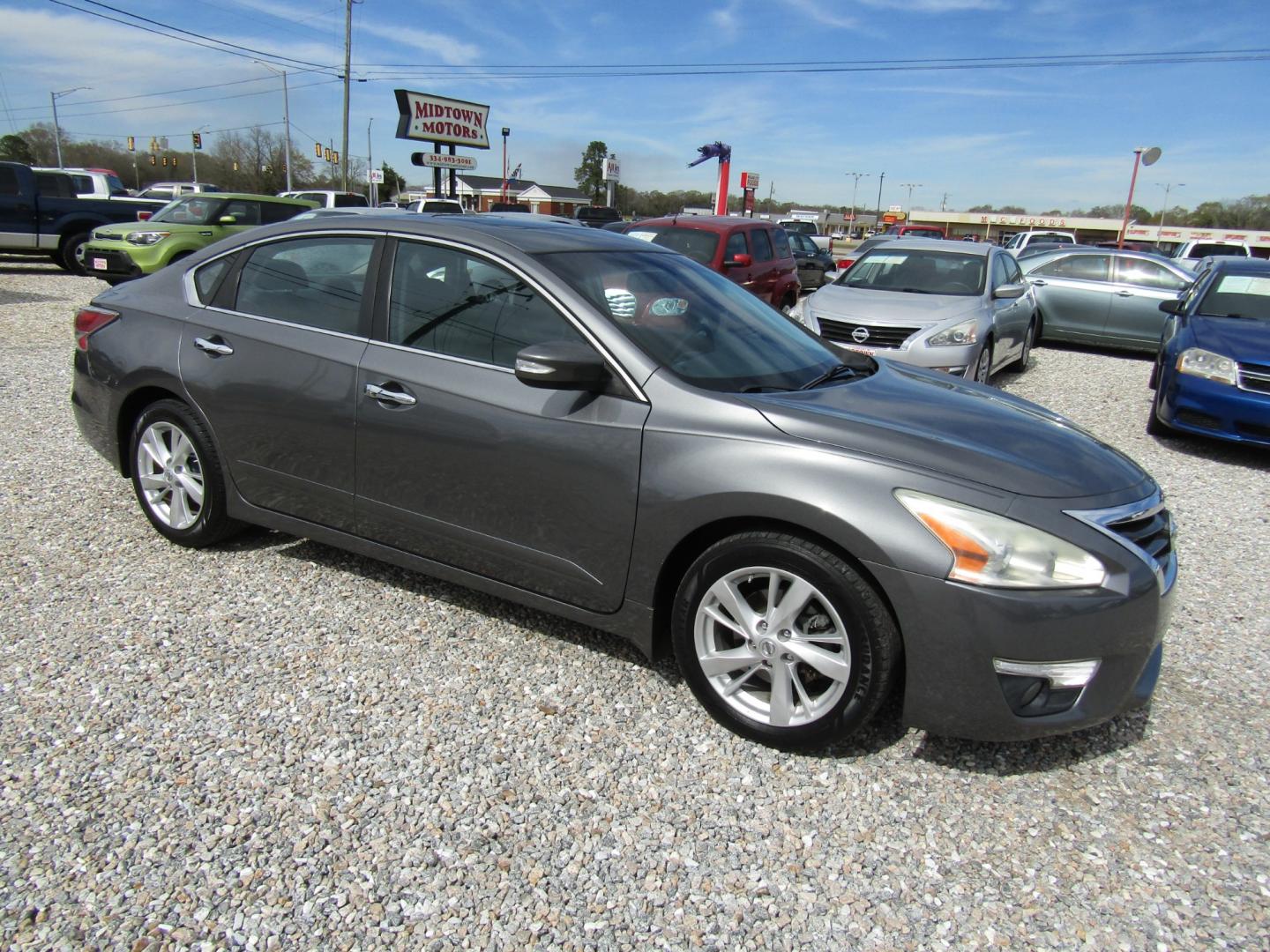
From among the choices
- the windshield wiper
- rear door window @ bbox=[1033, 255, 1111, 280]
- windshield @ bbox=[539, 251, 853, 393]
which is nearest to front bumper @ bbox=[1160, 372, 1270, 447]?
windshield @ bbox=[539, 251, 853, 393]

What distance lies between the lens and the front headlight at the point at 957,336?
26.0ft

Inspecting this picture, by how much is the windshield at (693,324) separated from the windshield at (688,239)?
7447 mm

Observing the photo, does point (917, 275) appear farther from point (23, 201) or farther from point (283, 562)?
point (23, 201)

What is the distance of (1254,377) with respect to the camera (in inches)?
261

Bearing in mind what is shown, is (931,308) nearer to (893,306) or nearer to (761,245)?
(893,306)

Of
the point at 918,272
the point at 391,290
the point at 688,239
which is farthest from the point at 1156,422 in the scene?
the point at 391,290

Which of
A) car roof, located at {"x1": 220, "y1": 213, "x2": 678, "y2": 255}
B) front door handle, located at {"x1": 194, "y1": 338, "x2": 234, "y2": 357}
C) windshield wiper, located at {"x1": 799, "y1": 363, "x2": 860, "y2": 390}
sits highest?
car roof, located at {"x1": 220, "y1": 213, "x2": 678, "y2": 255}

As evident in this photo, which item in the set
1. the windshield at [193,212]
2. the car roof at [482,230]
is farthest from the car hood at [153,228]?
the car roof at [482,230]

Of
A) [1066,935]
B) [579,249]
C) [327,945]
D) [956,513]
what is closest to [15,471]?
[579,249]

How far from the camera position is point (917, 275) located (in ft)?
30.3

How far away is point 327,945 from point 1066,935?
1.81m

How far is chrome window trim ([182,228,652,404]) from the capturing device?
2994mm

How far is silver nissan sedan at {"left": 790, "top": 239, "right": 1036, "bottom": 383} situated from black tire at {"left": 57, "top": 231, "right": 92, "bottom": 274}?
1498cm

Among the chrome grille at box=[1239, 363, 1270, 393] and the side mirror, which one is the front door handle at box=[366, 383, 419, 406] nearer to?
the side mirror
